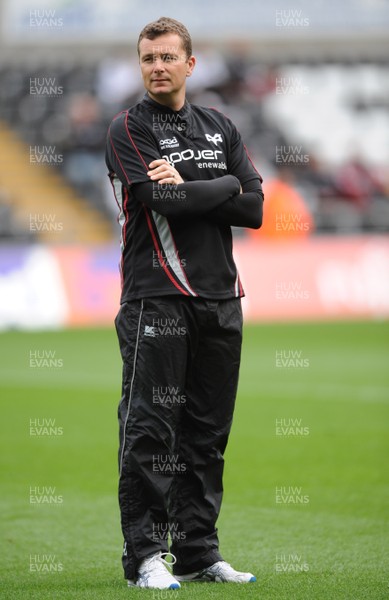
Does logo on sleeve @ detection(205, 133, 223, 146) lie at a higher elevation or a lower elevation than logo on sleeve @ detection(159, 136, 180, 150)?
higher

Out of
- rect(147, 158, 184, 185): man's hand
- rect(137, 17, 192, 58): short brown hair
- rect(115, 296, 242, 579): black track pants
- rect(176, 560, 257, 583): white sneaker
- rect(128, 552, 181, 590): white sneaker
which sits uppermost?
rect(137, 17, 192, 58): short brown hair

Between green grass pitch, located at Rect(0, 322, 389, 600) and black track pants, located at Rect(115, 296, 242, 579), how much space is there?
25cm

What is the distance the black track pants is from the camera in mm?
4543

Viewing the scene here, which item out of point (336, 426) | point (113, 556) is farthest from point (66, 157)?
point (113, 556)

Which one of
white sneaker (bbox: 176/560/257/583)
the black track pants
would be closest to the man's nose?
the black track pants

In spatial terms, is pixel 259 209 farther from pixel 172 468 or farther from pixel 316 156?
pixel 316 156

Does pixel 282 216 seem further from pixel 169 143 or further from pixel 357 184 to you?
pixel 169 143

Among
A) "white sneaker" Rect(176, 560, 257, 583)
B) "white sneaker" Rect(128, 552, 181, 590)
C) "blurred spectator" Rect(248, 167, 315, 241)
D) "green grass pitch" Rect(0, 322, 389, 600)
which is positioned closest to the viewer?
"white sneaker" Rect(128, 552, 181, 590)

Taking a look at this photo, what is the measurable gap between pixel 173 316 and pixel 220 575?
1134 millimetres

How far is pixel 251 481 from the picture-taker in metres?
7.28

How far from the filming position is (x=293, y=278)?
64.1 ft

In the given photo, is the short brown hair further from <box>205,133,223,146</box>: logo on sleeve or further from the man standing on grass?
<box>205,133,223,146</box>: logo on sleeve

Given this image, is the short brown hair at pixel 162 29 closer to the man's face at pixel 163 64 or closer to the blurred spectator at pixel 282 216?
the man's face at pixel 163 64

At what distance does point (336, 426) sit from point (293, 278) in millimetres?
10184
